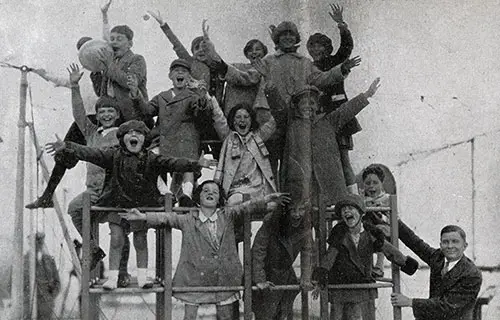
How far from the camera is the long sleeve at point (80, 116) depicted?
16.7ft

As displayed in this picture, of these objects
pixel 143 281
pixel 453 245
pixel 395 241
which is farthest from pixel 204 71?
pixel 453 245

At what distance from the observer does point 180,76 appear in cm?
499

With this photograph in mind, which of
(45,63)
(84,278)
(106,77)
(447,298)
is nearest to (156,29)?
(45,63)

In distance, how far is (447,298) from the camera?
4.49 meters

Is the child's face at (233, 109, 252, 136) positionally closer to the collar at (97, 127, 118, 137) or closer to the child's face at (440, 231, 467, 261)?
the collar at (97, 127, 118, 137)

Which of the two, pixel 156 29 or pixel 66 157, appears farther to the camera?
pixel 156 29

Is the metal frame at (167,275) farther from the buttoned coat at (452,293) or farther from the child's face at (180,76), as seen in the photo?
the child's face at (180,76)

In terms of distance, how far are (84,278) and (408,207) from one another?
3879 millimetres

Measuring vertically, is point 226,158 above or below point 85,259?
above

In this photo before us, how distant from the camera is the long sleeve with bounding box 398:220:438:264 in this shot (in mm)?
4805

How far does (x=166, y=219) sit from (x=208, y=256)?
1.04ft

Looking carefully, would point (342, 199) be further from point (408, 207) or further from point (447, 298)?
point (408, 207)

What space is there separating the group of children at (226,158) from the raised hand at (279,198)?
11 mm

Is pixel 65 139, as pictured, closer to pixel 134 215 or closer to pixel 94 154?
pixel 94 154
